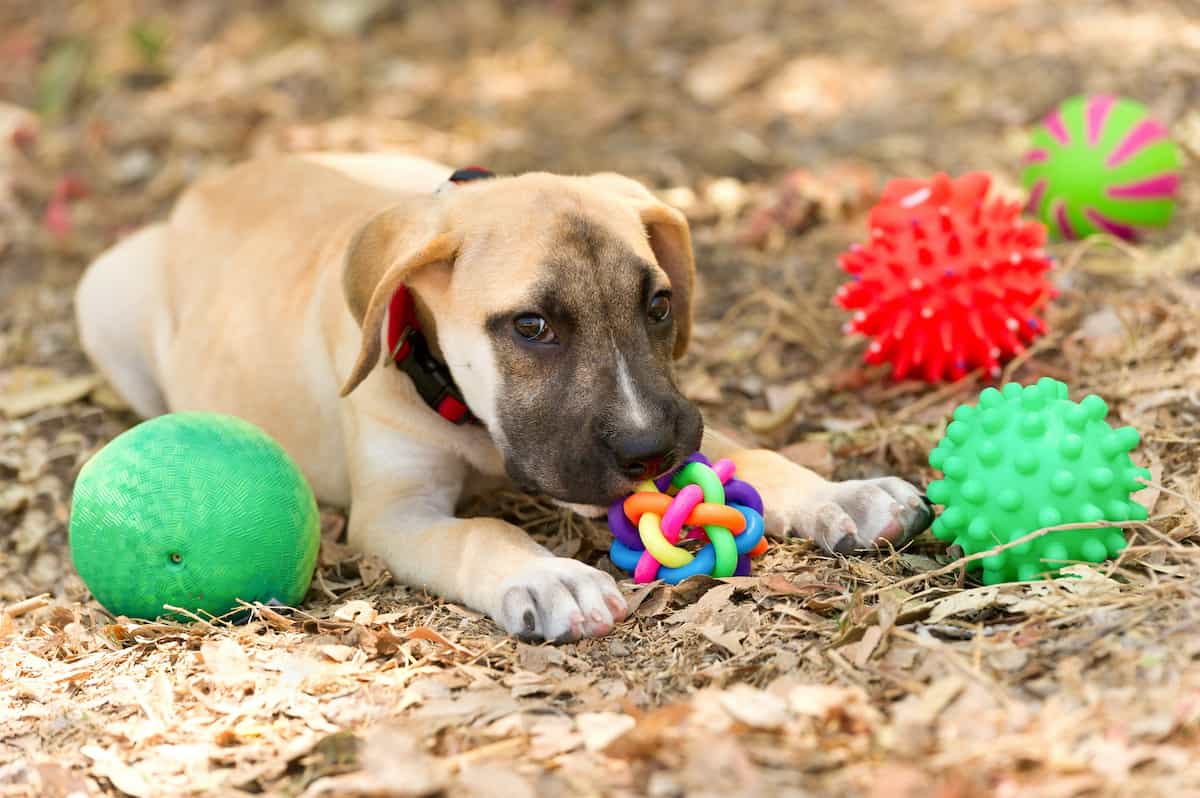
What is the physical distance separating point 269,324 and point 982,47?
5924 millimetres

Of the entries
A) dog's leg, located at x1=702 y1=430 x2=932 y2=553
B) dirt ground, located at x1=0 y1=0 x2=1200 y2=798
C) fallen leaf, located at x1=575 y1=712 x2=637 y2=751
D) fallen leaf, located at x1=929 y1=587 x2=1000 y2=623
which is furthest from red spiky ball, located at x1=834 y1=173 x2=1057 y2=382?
fallen leaf, located at x1=575 y1=712 x2=637 y2=751

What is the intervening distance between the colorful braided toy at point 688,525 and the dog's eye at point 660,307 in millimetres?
473

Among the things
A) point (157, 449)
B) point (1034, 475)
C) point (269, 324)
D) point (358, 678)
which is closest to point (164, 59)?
point (269, 324)

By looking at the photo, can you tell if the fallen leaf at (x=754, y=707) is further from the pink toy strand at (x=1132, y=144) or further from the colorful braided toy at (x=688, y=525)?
the pink toy strand at (x=1132, y=144)

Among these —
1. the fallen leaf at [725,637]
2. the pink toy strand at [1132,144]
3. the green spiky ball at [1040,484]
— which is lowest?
the fallen leaf at [725,637]

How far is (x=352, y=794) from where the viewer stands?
2.99 meters

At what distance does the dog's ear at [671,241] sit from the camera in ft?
14.8

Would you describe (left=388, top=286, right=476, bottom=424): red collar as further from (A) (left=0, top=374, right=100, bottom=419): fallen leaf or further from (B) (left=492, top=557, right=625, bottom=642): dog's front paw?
(A) (left=0, top=374, right=100, bottom=419): fallen leaf

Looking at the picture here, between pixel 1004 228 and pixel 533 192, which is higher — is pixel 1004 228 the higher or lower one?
the lower one

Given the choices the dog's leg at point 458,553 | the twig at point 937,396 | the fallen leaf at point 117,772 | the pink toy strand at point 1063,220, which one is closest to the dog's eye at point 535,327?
the dog's leg at point 458,553

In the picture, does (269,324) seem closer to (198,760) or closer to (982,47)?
(198,760)

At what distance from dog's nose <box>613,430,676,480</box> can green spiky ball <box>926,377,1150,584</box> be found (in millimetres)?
820

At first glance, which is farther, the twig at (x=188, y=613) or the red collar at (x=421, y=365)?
the red collar at (x=421, y=365)

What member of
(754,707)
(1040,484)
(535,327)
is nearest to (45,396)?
(535,327)
